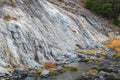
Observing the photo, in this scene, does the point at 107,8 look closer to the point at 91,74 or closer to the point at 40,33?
the point at 40,33

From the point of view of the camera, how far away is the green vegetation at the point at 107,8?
294 ft

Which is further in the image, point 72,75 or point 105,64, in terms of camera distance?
point 105,64

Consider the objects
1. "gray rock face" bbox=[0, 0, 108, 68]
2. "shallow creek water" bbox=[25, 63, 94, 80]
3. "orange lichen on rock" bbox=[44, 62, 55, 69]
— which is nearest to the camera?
"shallow creek water" bbox=[25, 63, 94, 80]

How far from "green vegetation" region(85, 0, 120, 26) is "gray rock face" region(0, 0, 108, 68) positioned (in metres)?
11.7

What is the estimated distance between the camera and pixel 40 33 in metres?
54.5

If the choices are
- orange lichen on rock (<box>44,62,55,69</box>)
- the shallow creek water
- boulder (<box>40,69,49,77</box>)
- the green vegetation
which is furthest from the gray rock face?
the green vegetation

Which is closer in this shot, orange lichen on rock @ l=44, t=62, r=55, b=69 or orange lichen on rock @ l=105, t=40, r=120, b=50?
orange lichen on rock @ l=44, t=62, r=55, b=69

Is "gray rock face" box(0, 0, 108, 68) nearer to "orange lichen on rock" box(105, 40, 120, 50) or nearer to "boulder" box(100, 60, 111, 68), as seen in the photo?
"orange lichen on rock" box(105, 40, 120, 50)

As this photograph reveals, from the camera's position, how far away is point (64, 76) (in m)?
40.8

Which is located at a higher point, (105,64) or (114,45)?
(105,64)

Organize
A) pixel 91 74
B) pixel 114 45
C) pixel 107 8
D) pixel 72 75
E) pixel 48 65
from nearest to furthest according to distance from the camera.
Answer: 1. pixel 91 74
2. pixel 72 75
3. pixel 48 65
4. pixel 114 45
5. pixel 107 8

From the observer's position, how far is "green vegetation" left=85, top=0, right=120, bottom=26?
89500 mm

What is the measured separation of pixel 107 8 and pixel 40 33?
41.8m

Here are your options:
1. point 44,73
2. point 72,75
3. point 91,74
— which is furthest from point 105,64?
point 44,73
